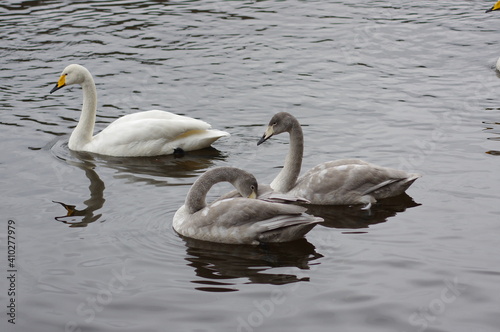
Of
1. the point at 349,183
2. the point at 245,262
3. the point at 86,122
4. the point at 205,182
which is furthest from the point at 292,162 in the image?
the point at 86,122

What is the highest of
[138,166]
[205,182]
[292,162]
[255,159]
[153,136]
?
[205,182]

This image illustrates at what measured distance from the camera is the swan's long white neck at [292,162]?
1101 cm

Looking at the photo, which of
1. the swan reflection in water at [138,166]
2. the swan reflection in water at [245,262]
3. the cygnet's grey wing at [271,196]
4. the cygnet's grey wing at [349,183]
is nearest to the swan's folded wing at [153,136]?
the swan reflection in water at [138,166]

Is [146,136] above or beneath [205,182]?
beneath

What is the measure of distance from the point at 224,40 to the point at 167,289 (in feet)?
36.8

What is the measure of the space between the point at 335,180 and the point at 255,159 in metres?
2.10

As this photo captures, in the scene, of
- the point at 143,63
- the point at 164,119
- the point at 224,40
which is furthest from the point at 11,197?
the point at 224,40

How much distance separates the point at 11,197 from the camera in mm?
11297

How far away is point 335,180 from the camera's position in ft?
35.4

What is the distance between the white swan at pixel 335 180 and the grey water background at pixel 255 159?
0.62ft

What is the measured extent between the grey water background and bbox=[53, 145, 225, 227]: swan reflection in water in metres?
0.04

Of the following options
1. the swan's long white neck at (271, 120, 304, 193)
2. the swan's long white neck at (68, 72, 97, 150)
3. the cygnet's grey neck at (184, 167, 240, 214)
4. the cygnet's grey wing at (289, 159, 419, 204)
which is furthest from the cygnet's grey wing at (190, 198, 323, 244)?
the swan's long white neck at (68, 72, 97, 150)

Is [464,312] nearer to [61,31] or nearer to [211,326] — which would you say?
[211,326]

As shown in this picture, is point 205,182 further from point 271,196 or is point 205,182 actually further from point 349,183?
point 349,183
